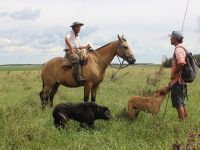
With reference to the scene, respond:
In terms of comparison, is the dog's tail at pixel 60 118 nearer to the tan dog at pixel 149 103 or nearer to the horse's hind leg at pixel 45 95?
the tan dog at pixel 149 103

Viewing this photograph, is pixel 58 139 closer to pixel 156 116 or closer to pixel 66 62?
pixel 156 116

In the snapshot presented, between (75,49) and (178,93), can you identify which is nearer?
(178,93)

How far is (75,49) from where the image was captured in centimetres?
1160

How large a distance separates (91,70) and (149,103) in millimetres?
3073

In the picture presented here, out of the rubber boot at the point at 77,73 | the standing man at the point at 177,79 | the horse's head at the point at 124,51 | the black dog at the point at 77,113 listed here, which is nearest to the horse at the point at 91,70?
Answer: the horse's head at the point at 124,51

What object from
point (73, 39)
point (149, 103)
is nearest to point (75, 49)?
point (73, 39)

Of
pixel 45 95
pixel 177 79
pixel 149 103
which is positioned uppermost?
pixel 177 79

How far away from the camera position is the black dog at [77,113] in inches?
322

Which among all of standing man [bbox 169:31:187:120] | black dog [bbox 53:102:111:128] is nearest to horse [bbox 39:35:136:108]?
black dog [bbox 53:102:111:128]

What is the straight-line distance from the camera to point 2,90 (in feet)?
58.3

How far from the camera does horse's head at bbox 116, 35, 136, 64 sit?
1153 centimetres

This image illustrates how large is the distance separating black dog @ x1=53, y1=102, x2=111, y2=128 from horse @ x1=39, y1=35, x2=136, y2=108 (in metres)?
2.91

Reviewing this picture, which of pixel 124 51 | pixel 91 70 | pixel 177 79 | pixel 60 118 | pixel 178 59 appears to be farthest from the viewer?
pixel 124 51

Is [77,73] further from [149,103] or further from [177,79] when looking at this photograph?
[177,79]
